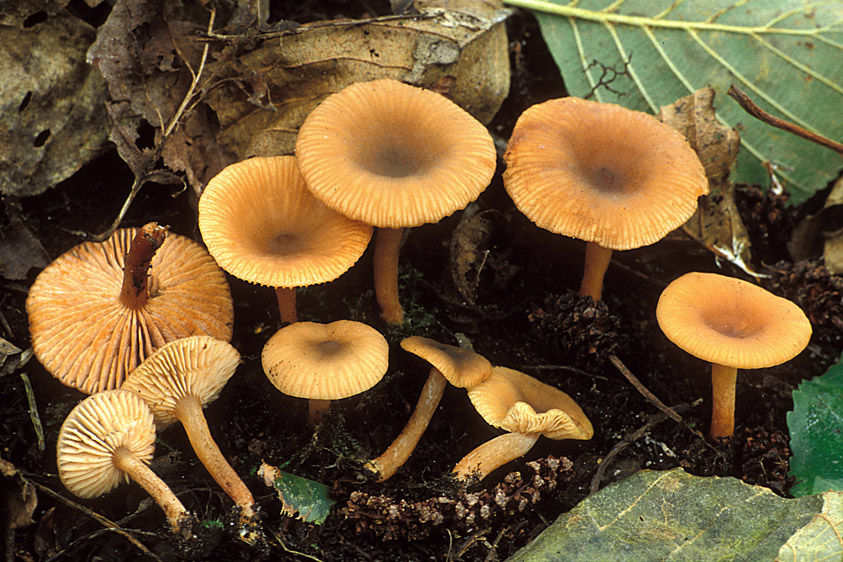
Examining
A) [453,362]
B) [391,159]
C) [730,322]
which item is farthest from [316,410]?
[730,322]

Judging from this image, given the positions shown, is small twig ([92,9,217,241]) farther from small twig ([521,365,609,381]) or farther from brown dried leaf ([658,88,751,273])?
brown dried leaf ([658,88,751,273])

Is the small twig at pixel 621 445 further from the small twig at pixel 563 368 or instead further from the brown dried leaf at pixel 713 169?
the brown dried leaf at pixel 713 169

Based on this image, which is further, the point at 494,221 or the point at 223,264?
the point at 494,221

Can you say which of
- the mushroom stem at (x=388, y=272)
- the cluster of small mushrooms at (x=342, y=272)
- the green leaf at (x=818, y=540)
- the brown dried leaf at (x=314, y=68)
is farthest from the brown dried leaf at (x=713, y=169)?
the mushroom stem at (x=388, y=272)

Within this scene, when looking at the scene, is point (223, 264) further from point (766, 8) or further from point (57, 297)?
point (766, 8)

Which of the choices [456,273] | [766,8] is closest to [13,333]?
[456,273]

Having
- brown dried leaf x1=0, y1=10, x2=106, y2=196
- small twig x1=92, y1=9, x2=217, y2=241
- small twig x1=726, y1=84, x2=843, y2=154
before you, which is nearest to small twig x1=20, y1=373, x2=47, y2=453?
small twig x1=92, y1=9, x2=217, y2=241

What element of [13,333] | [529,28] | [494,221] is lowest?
[13,333]
